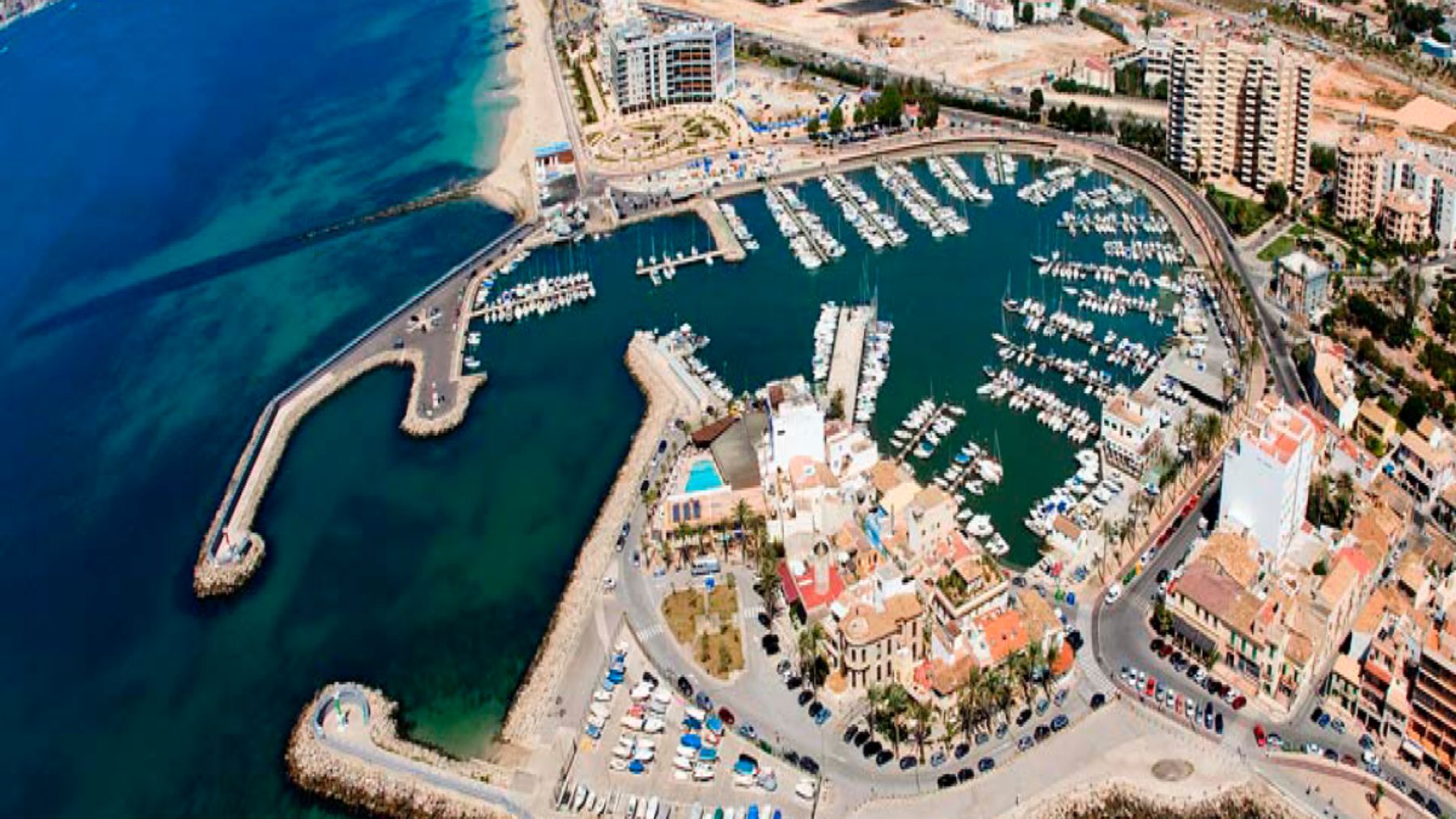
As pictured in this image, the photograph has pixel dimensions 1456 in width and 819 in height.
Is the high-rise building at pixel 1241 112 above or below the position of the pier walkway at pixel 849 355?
above

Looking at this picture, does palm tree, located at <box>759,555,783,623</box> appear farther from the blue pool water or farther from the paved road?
the paved road

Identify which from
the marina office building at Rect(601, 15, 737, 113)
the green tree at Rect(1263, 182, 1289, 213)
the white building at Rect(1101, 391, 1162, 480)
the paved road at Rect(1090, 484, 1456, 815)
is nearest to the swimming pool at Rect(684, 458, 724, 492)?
the paved road at Rect(1090, 484, 1456, 815)

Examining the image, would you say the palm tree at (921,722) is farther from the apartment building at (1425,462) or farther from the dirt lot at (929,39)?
the dirt lot at (929,39)

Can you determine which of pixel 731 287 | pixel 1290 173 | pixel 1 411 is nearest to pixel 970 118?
pixel 1290 173

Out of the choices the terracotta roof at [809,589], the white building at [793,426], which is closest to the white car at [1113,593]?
the terracotta roof at [809,589]

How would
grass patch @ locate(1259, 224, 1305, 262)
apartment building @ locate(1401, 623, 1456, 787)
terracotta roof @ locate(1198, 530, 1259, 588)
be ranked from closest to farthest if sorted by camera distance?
apartment building @ locate(1401, 623, 1456, 787) < terracotta roof @ locate(1198, 530, 1259, 588) < grass patch @ locate(1259, 224, 1305, 262)
